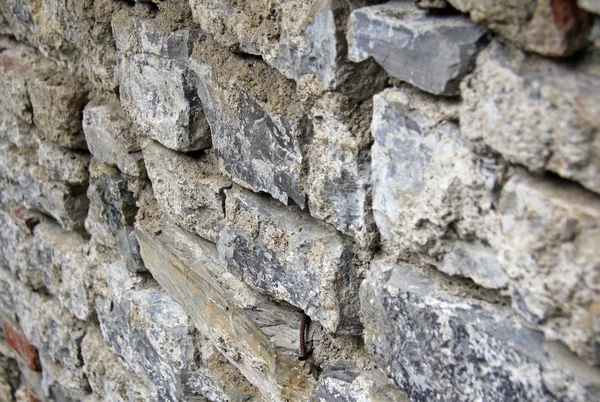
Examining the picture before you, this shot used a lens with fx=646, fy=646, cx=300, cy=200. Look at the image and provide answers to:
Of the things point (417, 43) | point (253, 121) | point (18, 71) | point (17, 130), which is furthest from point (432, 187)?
point (17, 130)

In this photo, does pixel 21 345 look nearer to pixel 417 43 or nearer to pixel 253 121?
pixel 253 121

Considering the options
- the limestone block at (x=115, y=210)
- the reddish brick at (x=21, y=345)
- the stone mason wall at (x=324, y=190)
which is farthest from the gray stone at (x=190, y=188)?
the reddish brick at (x=21, y=345)

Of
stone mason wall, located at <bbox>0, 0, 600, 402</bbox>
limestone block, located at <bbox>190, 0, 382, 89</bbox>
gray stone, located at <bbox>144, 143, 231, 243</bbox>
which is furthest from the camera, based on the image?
gray stone, located at <bbox>144, 143, 231, 243</bbox>

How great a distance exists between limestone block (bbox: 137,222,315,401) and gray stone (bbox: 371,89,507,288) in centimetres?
42

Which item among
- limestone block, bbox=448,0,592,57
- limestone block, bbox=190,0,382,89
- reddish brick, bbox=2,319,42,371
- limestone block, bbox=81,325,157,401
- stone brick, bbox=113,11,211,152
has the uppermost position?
limestone block, bbox=448,0,592,57

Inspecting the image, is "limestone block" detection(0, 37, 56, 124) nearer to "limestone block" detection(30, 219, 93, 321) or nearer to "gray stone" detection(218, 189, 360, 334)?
"limestone block" detection(30, 219, 93, 321)

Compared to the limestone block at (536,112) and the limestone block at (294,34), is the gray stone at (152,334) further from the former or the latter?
the limestone block at (536,112)

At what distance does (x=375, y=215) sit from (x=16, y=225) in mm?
1885

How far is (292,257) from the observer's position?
1.20m

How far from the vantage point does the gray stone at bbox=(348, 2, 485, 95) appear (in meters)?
0.79

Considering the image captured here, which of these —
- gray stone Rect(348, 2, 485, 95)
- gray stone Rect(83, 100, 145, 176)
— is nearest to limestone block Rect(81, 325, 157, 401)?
gray stone Rect(83, 100, 145, 176)

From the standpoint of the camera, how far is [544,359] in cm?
79

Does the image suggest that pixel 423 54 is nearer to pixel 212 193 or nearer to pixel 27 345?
pixel 212 193

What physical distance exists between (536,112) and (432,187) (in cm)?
21
